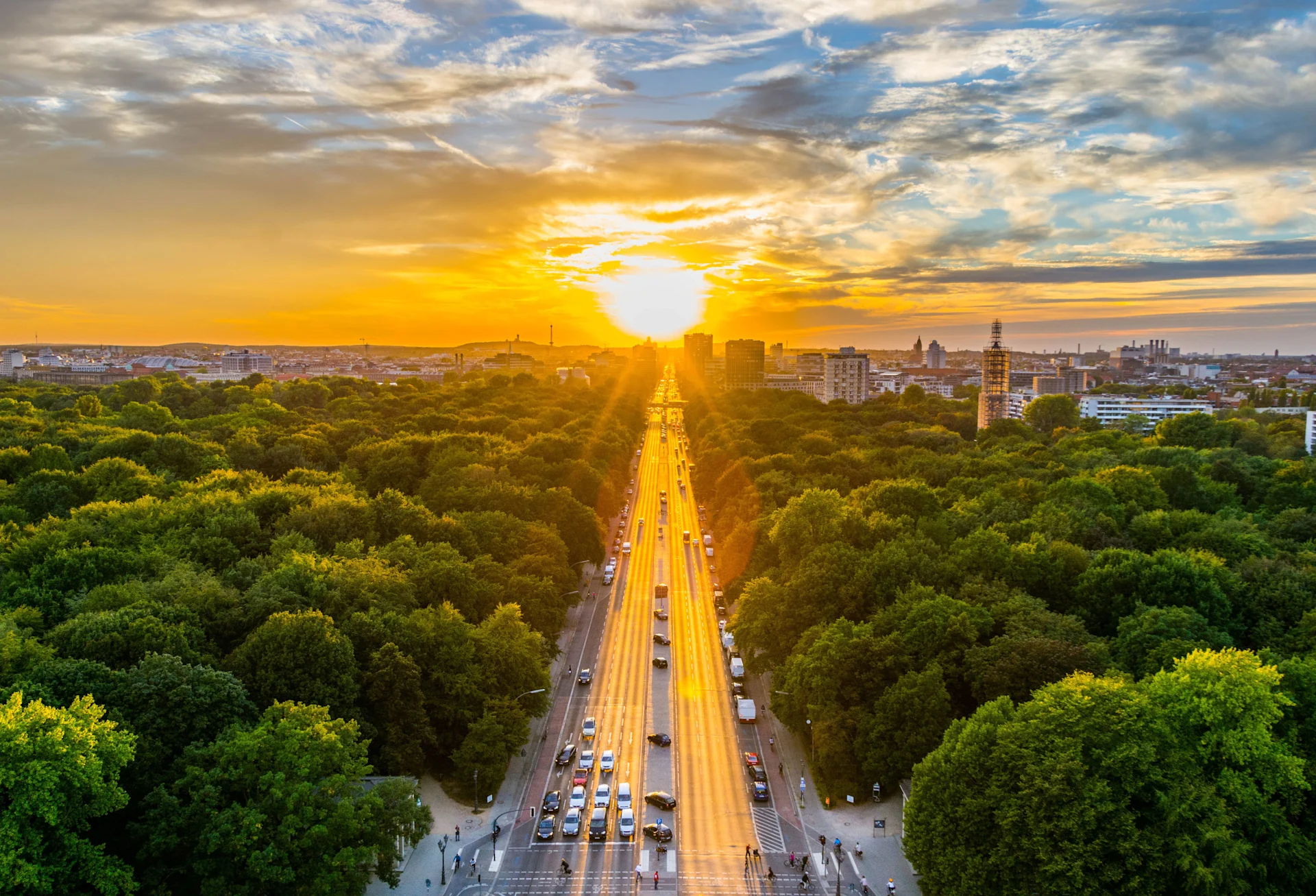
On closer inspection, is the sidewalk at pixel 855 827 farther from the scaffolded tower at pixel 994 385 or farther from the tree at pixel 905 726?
the scaffolded tower at pixel 994 385

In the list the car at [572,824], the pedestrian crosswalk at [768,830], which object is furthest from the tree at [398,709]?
the pedestrian crosswalk at [768,830]

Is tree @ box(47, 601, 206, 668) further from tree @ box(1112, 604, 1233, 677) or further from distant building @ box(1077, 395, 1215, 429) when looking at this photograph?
distant building @ box(1077, 395, 1215, 429)

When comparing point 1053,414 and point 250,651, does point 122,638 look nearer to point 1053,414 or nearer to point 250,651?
point 250,651

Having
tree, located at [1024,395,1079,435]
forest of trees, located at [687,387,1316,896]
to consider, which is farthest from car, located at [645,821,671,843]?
tree, located at [1024,395,1079,435]

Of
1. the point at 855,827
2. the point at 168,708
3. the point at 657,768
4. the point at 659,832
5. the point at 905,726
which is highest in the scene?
the point at 168,708

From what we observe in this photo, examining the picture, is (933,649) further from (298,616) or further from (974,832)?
(298,616)

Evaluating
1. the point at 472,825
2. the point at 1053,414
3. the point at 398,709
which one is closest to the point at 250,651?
the point at 398,709
